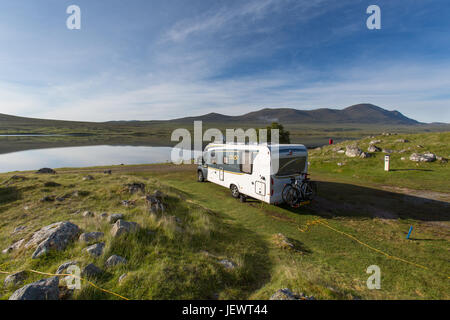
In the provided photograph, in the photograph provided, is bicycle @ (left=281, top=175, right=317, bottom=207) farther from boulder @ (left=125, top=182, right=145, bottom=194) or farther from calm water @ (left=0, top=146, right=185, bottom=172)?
calm water @ (left=0, top=146, right=185, bottom=172)

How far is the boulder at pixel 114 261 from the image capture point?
4.31m

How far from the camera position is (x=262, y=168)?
9852mm

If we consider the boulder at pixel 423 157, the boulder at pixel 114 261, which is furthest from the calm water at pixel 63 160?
the boulder at pixel 423 157

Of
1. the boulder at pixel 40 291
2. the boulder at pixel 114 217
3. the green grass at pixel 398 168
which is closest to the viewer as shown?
the boulder at pixel 40 291

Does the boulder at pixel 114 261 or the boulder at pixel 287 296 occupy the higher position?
the boulder at pixel 114 261

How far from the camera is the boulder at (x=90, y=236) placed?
16.5ft

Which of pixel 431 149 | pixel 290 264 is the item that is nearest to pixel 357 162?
pixel 431 149

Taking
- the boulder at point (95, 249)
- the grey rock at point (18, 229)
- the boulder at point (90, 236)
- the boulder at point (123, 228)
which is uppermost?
the boulder at point (123, 228)

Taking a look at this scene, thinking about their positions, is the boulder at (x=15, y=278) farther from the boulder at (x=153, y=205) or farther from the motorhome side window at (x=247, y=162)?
the motorhome side window at (x=247, y=162)

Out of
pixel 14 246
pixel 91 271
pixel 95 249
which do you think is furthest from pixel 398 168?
pixel 14 246

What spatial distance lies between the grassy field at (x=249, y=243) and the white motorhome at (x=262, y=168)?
919 mm

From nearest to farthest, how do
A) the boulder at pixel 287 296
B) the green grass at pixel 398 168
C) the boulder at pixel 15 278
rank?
the boulder at pixel 287 296 < the boulder at pixel 15 278 < the green grass at pixel 398 168

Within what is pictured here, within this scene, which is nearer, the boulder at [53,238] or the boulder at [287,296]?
the boulder at [287,296]

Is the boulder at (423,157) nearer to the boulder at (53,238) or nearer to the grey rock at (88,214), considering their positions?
the grey rock at (88,214)
